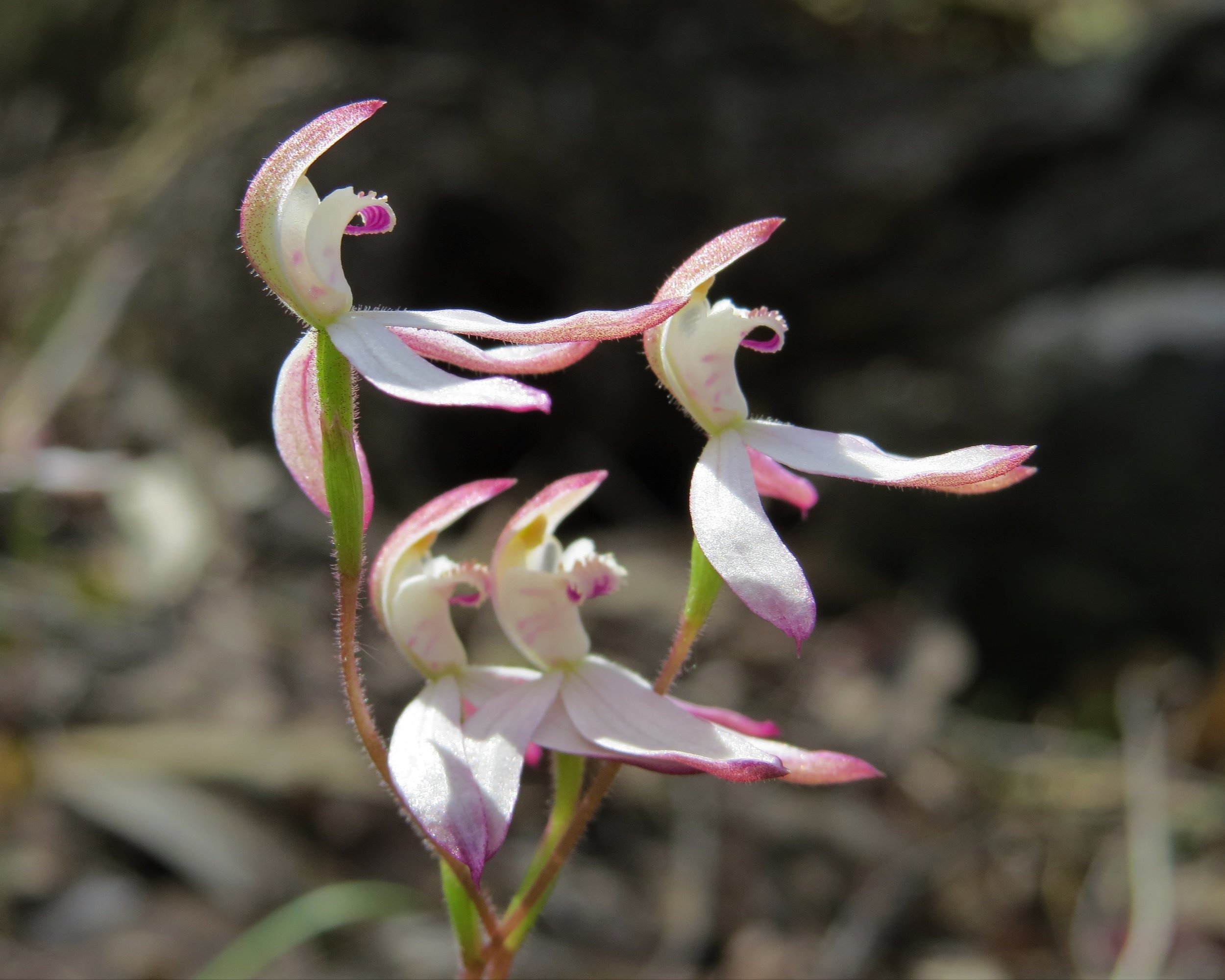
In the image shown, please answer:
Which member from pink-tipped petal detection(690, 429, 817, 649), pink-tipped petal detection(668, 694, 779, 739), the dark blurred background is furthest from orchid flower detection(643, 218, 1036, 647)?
the dark blurred background

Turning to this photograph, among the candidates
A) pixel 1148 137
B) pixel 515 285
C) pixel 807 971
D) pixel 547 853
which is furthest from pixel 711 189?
pixel 547 853

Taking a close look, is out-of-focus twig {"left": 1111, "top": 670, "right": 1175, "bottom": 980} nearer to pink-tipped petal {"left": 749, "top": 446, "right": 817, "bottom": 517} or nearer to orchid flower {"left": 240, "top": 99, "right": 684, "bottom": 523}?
pink-tipped petal {"left": 749, "top": 446, "right": 817, "bottom": 517}

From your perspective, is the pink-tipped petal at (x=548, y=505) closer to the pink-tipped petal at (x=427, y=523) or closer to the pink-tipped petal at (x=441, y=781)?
the pink-tipped petal at (x=427, y=523)

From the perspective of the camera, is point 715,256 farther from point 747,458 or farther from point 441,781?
point 441,781

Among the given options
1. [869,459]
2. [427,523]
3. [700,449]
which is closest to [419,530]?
[427,523]

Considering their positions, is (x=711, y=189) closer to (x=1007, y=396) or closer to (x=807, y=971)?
(x=1007, y=396)

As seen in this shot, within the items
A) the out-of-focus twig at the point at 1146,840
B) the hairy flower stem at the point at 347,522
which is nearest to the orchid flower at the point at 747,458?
the hairy flower stem at the point at 347,522
